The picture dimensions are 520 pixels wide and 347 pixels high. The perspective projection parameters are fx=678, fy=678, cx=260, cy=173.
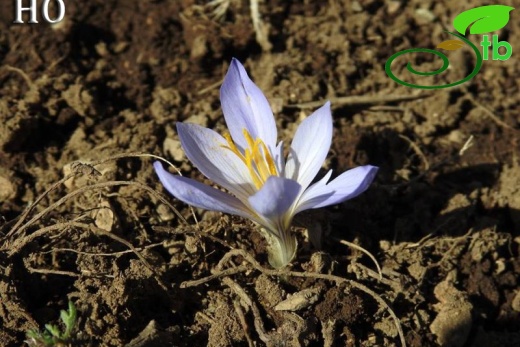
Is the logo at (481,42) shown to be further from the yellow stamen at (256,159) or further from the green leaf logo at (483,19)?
the yellow stamen at (256,159)

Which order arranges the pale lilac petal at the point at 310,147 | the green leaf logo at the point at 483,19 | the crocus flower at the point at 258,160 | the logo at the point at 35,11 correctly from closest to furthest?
the crocus flower at the point at 258,160
the pale lilac petal at the point at 310,147
the logo at the point at 35,11
the green leaf logo at the point at 483,19

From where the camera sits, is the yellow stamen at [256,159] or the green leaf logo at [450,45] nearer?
the yellow stamen at [256,159]

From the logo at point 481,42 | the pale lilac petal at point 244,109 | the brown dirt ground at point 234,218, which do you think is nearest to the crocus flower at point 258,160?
the pale lilac petal at point 244,109

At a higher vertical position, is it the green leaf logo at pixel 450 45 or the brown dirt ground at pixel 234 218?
the green leaf logo at pixel 450 45

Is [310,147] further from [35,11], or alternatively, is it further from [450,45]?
[35,11]

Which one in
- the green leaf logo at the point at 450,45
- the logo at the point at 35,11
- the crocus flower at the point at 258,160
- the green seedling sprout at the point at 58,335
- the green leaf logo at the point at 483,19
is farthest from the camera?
the green leaf logo at the point at 483,19

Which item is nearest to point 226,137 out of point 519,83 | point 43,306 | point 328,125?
point 328,125

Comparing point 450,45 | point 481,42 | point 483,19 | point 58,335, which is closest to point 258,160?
point 58,335
